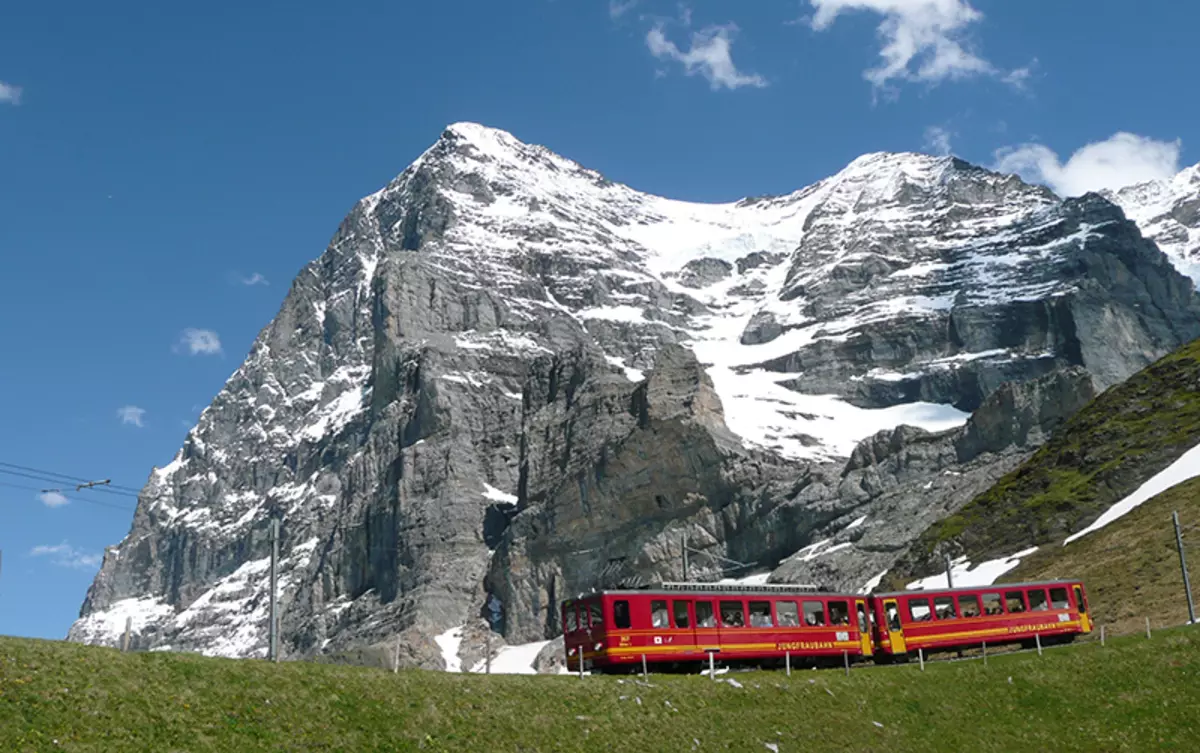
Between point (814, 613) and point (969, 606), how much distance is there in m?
11.1

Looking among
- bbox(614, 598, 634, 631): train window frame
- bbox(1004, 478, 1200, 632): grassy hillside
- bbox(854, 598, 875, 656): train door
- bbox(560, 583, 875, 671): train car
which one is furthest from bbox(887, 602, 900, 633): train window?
bbox(614, 598, 634, 631): train window frame

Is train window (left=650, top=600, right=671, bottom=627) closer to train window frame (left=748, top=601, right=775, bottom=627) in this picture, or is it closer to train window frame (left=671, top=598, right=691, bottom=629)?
train window frame (left=671, top=598, right=691, bottom=629)

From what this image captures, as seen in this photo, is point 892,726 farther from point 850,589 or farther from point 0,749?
point 850,589

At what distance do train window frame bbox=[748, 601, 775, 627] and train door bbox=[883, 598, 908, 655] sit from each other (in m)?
7.80

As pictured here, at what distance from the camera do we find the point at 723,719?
35.7 metres

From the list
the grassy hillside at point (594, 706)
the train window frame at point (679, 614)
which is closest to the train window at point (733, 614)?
the train window frame at point (679, 614)

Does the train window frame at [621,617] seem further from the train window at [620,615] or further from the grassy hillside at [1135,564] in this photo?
the grassy hillside at [1135,564]

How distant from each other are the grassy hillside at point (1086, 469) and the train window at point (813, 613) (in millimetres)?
59143

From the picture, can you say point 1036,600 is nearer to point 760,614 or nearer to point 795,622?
point 795,622

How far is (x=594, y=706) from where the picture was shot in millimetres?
34844

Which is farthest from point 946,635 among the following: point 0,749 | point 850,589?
point 850,589

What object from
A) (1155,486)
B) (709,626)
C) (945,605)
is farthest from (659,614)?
(1155,486)

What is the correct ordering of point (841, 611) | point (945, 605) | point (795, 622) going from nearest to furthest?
1. point (795, 622)
2. point (841, 611)
3. point (945, 605)

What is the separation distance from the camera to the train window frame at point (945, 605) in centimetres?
5794
